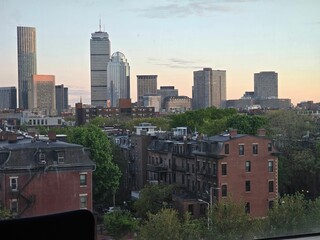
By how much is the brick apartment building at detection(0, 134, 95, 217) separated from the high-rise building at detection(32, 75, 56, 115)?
206 millimetres

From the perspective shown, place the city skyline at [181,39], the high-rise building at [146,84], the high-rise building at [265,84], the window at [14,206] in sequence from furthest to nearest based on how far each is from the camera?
the high-rise building at [265,84] → the high-rise building at [146,84] → the city skyline at [181,39] → the window at [14,206]

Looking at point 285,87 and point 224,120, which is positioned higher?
point 285,87

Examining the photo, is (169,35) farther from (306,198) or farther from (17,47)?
A: (306,198)

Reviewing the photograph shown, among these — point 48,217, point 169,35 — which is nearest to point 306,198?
point 169,35

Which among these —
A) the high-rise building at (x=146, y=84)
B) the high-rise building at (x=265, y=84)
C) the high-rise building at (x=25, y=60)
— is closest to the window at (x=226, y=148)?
the high-rise building at (x=265, y=84)

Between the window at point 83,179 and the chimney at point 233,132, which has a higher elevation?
the chimney at point 233,132

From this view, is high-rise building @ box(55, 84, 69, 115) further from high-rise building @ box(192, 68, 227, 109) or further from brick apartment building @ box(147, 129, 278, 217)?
high-rise building @ box(192, 68, 227, 109)

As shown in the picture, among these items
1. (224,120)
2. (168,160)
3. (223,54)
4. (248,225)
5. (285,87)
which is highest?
(223,54)

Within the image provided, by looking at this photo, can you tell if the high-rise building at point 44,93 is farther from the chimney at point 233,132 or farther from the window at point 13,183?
the chimney at point 233,132

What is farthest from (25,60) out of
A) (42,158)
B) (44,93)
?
(42,158)

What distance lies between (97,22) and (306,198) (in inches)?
68.8

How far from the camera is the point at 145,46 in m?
2.87

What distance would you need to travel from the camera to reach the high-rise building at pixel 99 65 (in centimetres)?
276

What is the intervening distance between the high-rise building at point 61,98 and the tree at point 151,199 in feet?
2.15
